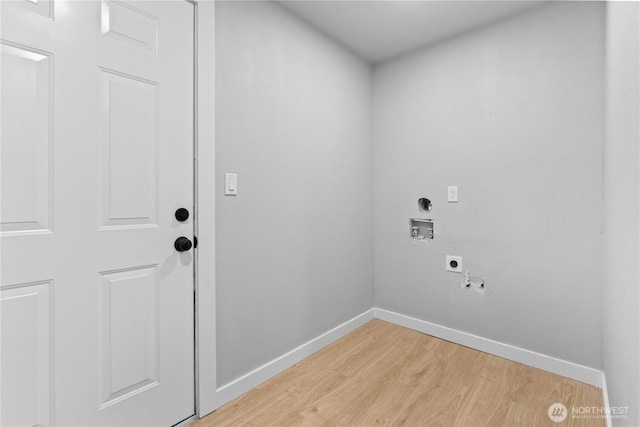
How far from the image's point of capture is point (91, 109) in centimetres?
110

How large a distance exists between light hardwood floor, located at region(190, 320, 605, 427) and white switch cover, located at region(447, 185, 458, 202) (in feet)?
3.60

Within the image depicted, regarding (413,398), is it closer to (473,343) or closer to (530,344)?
(473,343)

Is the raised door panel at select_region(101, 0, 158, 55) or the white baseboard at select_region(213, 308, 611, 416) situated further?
the white baseboard at select_region(213, 308, 611, 416)

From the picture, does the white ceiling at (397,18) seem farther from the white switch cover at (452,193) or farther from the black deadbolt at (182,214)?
the black deadbolt at (182,214)

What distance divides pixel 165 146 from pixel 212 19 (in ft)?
2.30

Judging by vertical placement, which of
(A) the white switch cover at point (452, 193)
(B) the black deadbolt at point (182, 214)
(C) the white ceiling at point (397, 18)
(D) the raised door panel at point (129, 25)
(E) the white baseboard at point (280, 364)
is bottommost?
(E) the white baseboard at point (280, 364)

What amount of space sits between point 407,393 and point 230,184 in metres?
1.52

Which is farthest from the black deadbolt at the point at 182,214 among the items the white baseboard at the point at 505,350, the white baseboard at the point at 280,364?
the white baseboard at the point at 505,350

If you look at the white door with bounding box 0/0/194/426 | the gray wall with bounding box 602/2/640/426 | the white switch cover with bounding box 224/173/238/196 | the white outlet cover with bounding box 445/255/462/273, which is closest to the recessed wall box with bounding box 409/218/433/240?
the white outlet cover with bounding box 445/255/462/273

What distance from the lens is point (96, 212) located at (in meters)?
1.12

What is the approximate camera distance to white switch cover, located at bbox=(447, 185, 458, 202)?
2151 millimetres

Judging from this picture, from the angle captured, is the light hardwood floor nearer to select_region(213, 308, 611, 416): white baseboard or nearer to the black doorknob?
select_region(213, 308, 611, 416): white baseboard

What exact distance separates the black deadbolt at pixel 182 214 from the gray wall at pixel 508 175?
1.72 m

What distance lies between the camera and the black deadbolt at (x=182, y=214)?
1.33m
